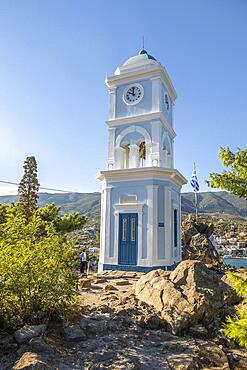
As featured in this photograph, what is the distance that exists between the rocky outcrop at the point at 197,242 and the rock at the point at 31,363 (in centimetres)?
1616

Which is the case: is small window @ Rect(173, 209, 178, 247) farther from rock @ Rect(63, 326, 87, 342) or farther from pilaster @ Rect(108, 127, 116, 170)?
rock @ Rect(63, 326, 87, 342)

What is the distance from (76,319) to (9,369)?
6.99ft

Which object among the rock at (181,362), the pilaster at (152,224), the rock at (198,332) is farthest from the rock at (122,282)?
the rock at (181,362)

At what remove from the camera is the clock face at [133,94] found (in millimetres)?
15301

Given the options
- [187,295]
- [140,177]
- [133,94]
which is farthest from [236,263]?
[187,295]

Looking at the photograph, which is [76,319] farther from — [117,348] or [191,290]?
[191,290]

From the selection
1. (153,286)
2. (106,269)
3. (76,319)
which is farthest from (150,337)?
(106,269)

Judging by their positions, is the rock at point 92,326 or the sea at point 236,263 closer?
the rock at point 92,326

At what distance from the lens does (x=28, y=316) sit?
19.1ft

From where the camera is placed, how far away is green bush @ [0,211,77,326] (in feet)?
18.7

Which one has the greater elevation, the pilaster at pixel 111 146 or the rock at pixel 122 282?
the pilaster at pixel 111 146

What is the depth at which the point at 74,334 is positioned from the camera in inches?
224

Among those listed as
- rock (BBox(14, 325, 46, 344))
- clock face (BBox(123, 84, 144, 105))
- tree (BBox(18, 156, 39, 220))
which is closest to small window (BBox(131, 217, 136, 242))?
clock face (BBox(123, 84, 144, 105))

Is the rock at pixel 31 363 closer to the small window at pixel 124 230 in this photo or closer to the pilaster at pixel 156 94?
the small window at pixel 124 230
